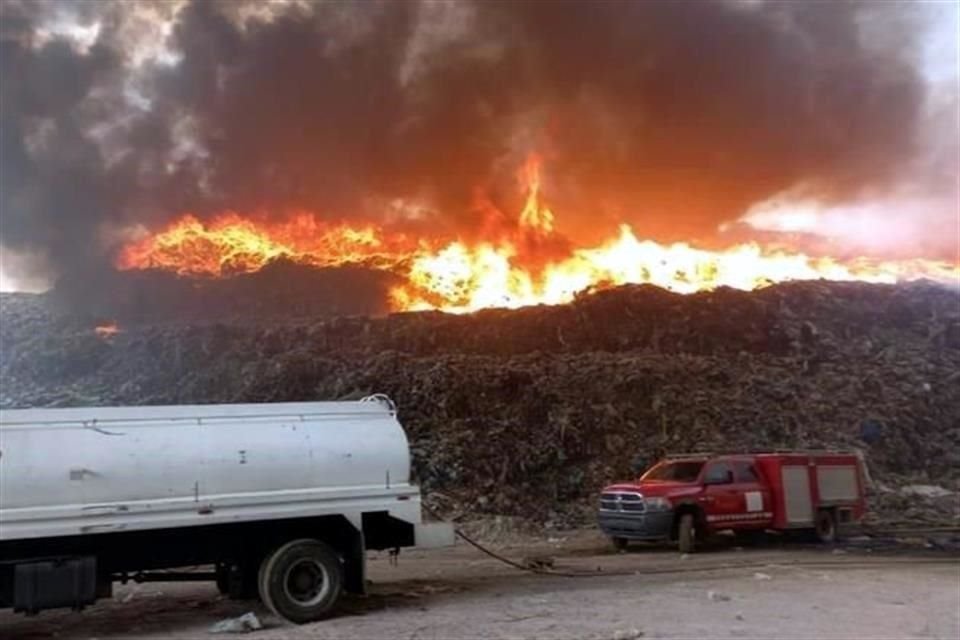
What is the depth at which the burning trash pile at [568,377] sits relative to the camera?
23.6m

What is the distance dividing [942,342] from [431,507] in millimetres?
19555

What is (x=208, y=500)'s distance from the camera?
907cm

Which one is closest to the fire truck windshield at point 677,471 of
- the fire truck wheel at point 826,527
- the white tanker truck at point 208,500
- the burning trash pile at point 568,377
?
the fire truck wheel at point 826,527

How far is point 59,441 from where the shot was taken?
336 inches

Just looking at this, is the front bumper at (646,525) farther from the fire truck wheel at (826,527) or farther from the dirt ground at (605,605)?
the fire truck wheel at (826,527)

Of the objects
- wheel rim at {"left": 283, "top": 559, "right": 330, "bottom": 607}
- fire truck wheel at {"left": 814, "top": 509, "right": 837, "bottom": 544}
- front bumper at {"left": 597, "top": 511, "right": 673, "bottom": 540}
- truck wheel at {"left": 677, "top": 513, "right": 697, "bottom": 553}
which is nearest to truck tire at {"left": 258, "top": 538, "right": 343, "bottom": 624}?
wheel rim at {"left": 283, "top": 559, "right": 330, "bottom": 607}

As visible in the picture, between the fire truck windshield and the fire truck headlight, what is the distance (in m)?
0.94

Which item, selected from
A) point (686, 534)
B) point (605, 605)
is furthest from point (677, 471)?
point (605, 605)

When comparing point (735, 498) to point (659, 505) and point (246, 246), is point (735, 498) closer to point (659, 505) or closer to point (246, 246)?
point (659, 505)

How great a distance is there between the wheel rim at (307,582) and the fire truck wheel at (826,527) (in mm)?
11738

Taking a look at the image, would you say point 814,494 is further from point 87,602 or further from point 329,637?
point 87,602

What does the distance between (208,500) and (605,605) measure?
14.6ft

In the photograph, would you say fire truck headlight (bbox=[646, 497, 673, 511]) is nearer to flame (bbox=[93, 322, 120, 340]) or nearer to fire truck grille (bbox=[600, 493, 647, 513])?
fire truck grille (bbox=[600, 493, 647, 513])

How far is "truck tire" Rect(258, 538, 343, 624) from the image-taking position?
9289mm
